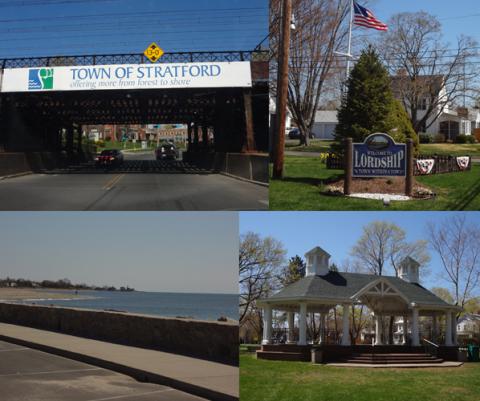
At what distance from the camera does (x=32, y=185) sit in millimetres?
8812

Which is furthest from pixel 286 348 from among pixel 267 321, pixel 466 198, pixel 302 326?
pixel 466 198

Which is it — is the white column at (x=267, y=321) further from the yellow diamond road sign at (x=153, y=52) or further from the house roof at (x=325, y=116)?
the yellow diamond road sign at (x=153, y=52)

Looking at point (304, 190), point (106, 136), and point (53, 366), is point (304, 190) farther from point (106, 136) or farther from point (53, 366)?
point (106, 136)

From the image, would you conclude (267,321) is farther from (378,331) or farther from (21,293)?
(21,293)

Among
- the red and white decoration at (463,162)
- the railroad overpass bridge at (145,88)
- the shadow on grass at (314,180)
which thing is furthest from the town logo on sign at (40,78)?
the red and white decoration at (463,162)

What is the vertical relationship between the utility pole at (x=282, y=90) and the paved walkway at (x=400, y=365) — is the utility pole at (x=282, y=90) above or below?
above

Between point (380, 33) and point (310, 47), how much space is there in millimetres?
787

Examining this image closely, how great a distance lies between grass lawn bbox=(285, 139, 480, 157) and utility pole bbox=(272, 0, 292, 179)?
0.21 m

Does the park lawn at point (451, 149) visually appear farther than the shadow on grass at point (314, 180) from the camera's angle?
Yes

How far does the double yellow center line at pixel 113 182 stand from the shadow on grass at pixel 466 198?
4.50 meters

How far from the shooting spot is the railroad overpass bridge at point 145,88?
835cm

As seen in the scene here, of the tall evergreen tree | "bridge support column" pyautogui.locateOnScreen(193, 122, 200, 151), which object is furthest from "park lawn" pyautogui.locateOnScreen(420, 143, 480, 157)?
"bridge support column" pyautogui.locateOnScreen(193, 122, 200, 151)

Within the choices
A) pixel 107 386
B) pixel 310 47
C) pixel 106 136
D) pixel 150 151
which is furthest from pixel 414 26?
pixel 106 136

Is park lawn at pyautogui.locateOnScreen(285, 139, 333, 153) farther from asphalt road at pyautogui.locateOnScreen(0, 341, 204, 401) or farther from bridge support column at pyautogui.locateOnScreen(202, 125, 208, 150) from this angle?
bridge support column at pyautogui.locateOnScreen(202, 125, 208, 150)
